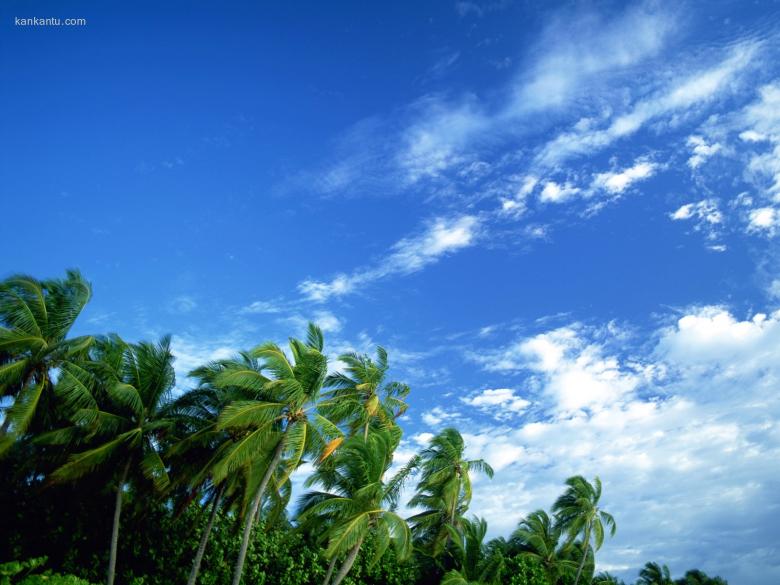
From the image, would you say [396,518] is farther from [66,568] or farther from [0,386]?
[0,386]

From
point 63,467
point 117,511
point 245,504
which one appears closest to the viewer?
point 63,467

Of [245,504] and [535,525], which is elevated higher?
[535,525]

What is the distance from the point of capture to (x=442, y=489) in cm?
3600

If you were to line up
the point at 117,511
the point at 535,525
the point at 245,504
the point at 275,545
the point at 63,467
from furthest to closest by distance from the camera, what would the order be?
the point at 535,525, the point at 275,545, the point at 245,504, the point at 117,511, the point at 63,467

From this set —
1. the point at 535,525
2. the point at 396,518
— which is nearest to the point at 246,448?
the point at 396,518

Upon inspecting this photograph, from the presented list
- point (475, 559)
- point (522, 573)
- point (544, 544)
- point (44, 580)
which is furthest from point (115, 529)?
point (544, 544)

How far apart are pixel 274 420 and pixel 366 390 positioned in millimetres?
10142

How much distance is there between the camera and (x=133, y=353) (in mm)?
22266

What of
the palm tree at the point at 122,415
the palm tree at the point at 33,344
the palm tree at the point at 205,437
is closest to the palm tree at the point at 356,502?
the palm tree at the point at 205,437

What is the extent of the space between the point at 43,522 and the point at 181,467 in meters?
4.69

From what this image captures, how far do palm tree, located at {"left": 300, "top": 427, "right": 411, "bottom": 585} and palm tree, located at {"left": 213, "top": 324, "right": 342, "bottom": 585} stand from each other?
2.02 meters

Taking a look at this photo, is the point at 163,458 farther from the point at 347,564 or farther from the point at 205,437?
the point at 347,564

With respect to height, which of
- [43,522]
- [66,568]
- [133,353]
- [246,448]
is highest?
[133,353]

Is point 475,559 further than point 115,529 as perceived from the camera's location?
Yes
